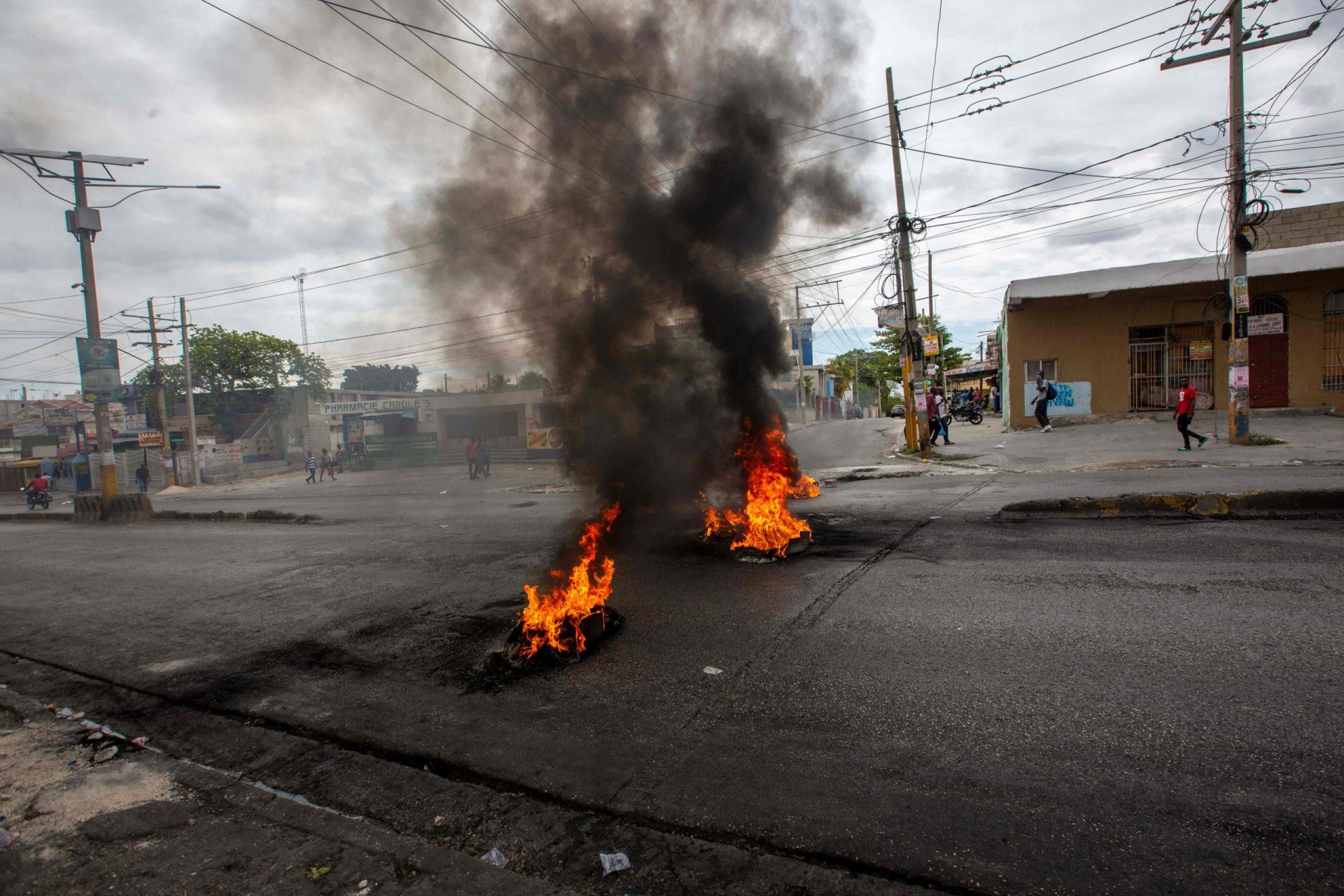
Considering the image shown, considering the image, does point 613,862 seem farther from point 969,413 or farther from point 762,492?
point 969,413

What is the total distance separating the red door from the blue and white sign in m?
3.76

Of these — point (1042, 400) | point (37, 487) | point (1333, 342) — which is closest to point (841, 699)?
point (1042, 400)

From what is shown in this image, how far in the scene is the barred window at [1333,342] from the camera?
1703cm

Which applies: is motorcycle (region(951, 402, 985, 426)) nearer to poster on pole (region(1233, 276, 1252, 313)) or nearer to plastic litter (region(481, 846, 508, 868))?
poster on pole (region(1233, 276, 1252, 313))

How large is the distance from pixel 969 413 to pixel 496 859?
28261mm

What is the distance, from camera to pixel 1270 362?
17.7m

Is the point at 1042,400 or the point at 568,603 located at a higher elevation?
the point at 1042,400

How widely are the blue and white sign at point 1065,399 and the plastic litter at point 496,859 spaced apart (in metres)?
20.6

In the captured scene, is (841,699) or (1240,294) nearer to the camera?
(841,699)

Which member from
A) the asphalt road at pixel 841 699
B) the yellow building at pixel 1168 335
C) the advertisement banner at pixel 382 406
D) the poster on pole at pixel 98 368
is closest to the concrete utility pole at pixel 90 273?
the poster on pole at pixel 98 368

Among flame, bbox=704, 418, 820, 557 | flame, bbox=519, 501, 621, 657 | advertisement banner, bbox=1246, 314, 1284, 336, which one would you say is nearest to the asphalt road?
flame, bbox=519, 501, 621, 657

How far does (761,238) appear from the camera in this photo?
8094 mm

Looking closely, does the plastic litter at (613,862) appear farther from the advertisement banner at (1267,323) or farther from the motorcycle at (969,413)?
the motorcycle at (969,413)

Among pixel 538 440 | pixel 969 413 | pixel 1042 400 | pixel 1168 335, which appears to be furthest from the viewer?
pixel 538 440
